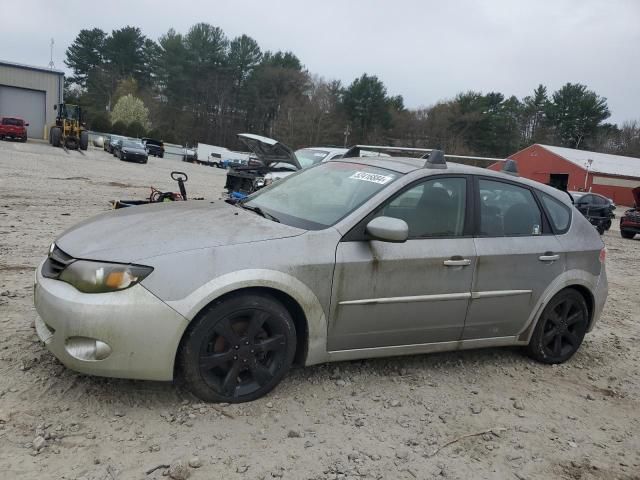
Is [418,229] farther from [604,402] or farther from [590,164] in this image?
[590,164]

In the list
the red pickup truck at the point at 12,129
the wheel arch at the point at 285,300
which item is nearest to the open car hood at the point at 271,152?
the wheel arch at the point at 285,300

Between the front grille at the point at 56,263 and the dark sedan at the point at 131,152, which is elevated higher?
the front grille at the point at 56,263

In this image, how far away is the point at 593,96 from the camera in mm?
70062

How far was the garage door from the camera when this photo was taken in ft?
139

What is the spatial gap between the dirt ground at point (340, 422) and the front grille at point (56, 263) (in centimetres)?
65

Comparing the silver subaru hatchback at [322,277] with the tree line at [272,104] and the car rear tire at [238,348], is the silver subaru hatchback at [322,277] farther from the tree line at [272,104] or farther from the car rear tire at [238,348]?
the tree line at [272,104]

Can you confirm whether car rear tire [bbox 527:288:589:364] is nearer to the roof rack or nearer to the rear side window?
the rear side window

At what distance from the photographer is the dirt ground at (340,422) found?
8.72 feet

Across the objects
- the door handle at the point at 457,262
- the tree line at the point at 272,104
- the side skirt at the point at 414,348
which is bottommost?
the side skirt at the point at 414,348

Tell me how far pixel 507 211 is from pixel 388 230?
1.38 meters

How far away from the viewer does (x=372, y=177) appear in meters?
3.89

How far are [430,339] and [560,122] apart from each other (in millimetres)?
77055

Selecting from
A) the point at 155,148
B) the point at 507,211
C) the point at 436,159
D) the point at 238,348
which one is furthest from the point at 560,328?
the point at 155,148

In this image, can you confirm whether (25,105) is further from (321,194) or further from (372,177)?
(372,177)
